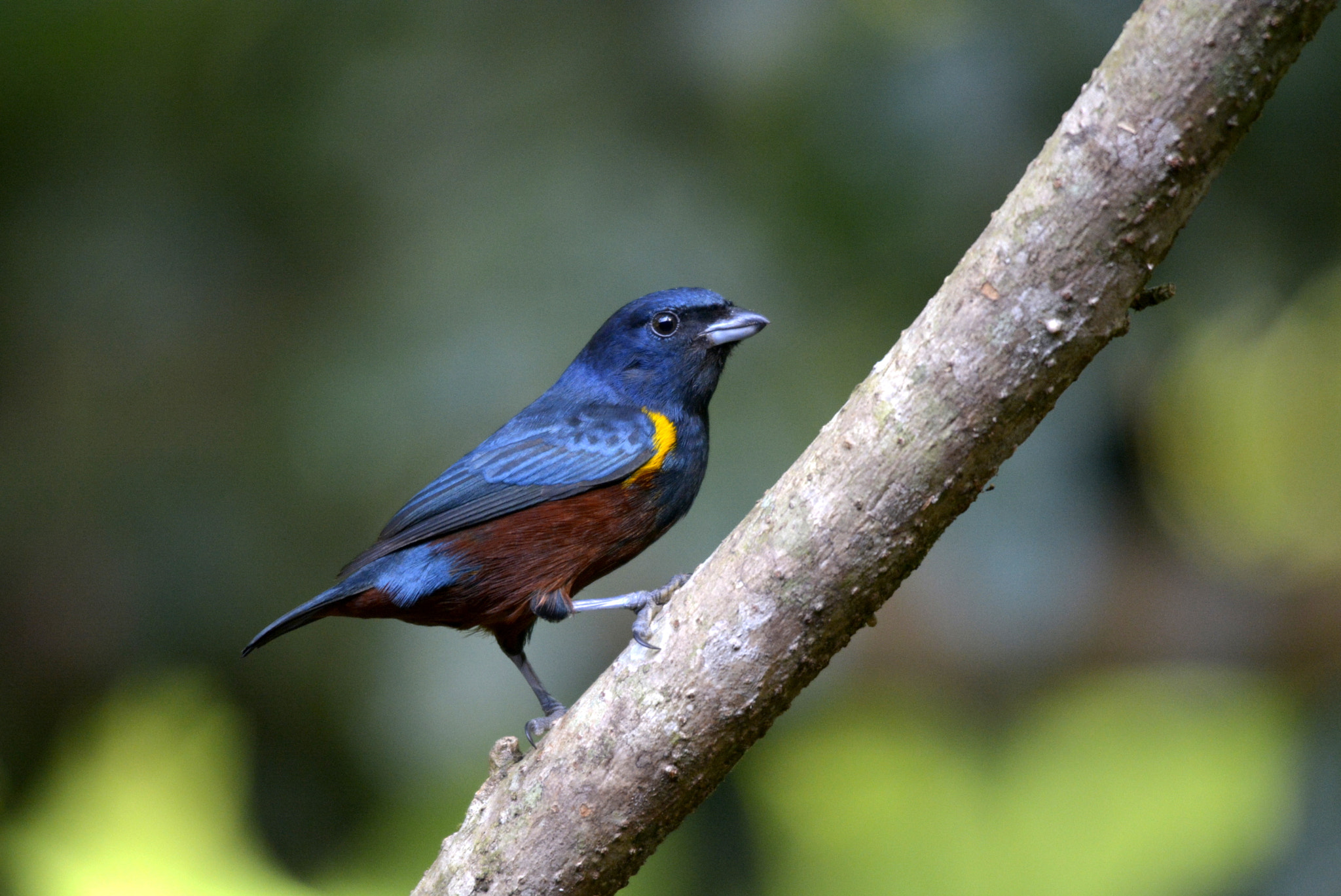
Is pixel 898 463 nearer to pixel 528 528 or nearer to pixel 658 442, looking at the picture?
pixel 658 442

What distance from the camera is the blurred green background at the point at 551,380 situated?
396cm

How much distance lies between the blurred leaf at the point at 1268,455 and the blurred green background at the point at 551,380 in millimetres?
19

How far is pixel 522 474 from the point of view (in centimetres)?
323

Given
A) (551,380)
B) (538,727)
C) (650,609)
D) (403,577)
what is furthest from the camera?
(551,380)

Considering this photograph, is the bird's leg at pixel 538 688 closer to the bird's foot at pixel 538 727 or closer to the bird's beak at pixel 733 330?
the bird's foot at pixel 538 727

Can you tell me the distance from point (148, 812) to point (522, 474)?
77.0 inches

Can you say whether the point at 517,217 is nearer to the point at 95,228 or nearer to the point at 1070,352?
the point at 95,228

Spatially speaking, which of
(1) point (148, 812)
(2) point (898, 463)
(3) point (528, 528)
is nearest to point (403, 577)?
(3) point (528, 528)

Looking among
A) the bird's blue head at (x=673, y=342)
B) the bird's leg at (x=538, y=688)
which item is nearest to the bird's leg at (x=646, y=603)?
the bird's leg at (x=538, y=688)

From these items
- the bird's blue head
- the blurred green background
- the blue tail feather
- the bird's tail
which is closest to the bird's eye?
the bird's blue head

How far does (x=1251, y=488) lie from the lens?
497 cm

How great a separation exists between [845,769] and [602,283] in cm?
186

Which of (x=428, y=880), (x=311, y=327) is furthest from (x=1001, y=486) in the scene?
(x=311, y=327)

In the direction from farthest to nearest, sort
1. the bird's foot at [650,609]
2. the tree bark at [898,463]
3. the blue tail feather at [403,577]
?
the blue tail feather at [403,577] → the bird's foot at [650,609] → the tree bark at [898,463]
